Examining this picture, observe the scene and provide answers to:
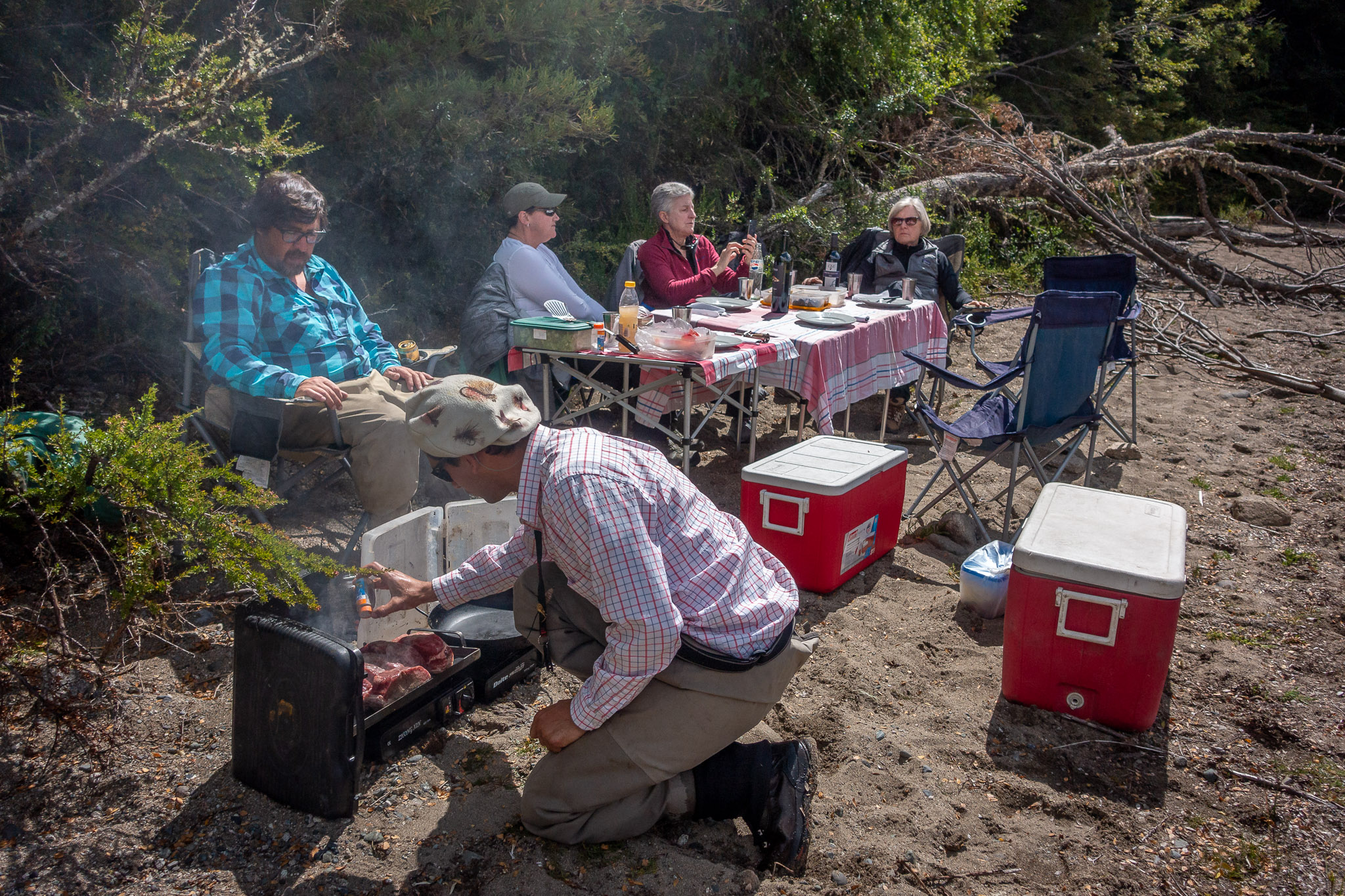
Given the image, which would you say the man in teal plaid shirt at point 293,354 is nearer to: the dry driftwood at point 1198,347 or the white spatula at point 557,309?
the white spatula at point 557,309

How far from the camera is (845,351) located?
504cm

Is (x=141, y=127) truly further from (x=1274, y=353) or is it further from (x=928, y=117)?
(x=928, y=117)

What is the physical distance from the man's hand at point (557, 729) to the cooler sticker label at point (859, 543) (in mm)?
1816

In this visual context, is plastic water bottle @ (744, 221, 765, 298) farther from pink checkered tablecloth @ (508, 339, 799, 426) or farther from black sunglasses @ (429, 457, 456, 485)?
black sunglasses @ (429, 457, 456, 485)

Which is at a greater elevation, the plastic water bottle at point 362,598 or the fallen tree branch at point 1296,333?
the fallen tree branch at point 1296,333

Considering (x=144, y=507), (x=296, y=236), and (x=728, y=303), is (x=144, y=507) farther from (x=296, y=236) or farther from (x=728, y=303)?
(x=728, y=303)

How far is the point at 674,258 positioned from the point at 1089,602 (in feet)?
11.7

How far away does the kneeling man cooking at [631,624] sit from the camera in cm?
192

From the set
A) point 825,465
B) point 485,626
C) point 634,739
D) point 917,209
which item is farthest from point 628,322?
point 917,209

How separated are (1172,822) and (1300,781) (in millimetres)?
510

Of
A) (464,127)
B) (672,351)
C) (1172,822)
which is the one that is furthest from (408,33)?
(1172,822)

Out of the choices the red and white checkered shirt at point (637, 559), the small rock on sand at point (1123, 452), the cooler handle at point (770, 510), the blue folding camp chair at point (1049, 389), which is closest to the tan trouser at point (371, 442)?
the cooler handle at point (770, 510)

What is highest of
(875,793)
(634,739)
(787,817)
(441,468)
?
(441,468)

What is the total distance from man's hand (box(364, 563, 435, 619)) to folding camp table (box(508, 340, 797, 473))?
6.17ft
